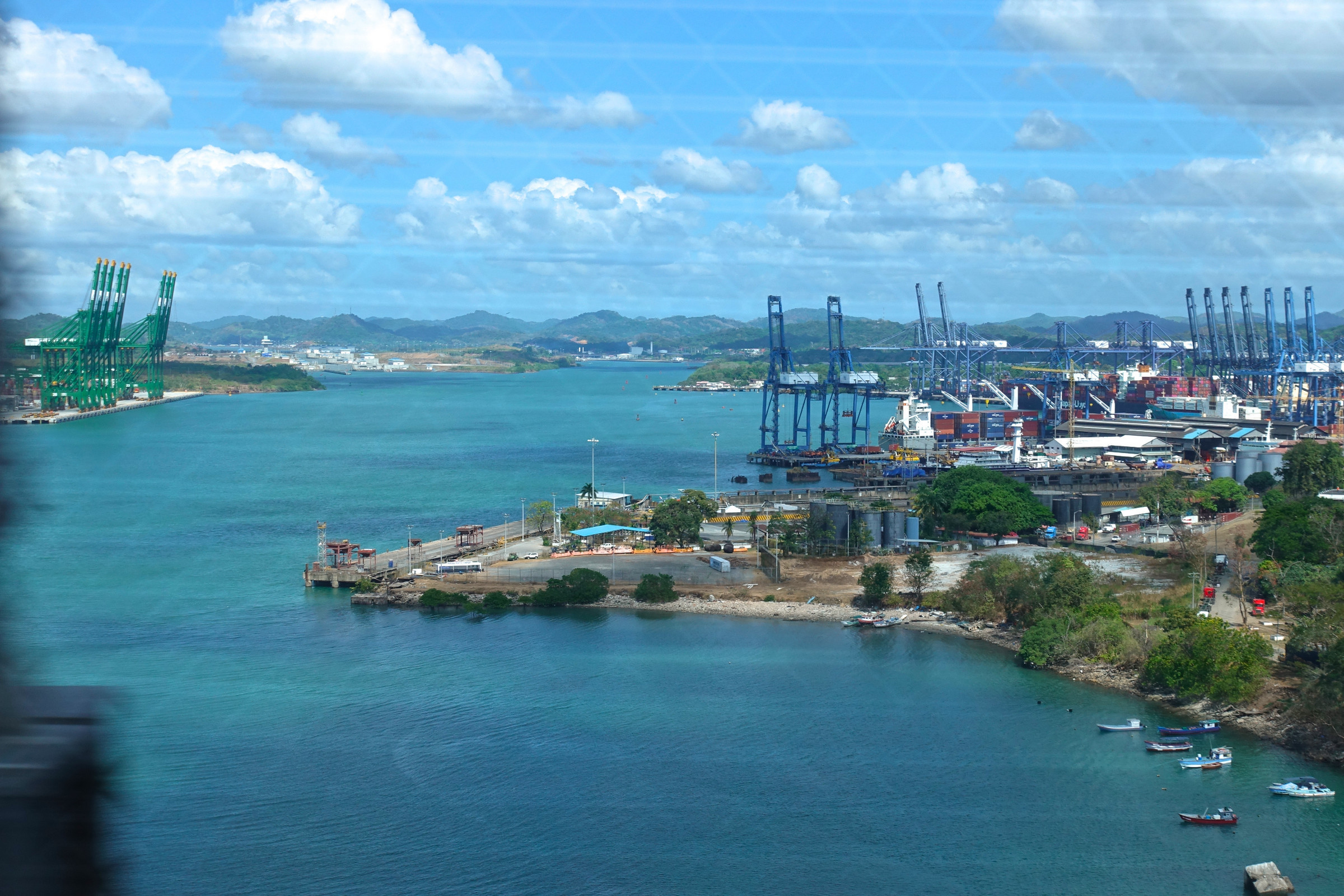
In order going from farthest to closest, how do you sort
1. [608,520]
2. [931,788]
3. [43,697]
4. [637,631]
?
[608,520] → [637,631] → [931,788] → [43,697]

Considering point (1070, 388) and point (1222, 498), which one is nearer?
point (1222, 498)

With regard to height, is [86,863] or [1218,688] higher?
[86,863]

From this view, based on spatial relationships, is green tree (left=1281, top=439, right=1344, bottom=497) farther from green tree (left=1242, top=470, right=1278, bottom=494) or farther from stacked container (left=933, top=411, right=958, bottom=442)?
stacked container (left=933, top=411, right=958, bottom=442)

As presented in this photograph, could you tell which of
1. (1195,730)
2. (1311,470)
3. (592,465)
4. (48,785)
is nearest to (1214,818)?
(1195,730)

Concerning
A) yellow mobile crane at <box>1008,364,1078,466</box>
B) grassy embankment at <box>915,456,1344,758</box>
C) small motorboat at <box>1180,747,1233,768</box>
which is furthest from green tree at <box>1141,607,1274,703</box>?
yellow mobile crane at <box>1008,364,1078,466</box>

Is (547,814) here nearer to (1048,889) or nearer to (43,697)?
(1048,889)

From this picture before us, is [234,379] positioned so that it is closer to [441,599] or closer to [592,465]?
A: [592,465]

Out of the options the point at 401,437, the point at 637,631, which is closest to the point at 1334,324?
the point at 401,437

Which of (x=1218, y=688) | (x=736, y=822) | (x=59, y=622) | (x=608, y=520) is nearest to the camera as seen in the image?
(x=736, y=822)
